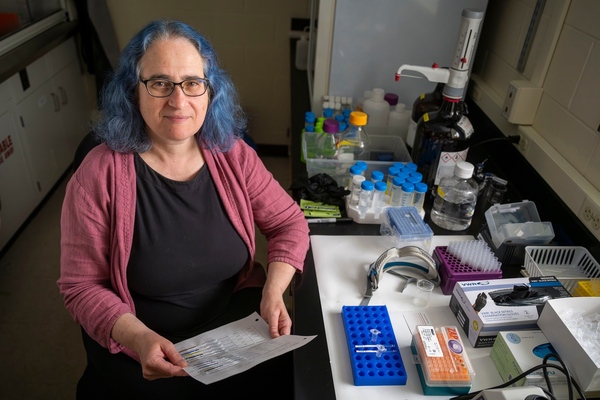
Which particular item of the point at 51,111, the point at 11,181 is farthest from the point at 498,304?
the point at 51,111

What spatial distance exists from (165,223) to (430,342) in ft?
2.24

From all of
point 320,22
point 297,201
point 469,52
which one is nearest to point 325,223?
point 297,201

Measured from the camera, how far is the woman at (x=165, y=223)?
1.10 meters

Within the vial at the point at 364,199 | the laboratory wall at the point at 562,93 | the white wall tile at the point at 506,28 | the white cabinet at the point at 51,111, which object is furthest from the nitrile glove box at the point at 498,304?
the white cabinet at the point at 51,111

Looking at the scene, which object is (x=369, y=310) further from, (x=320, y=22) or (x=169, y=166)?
(x=320, y=22)

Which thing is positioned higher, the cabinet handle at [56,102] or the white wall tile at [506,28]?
the white wall tile at [506,28]

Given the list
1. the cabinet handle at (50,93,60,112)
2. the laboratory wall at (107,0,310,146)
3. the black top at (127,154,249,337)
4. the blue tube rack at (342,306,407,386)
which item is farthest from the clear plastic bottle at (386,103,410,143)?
the cabinet handle at (50,93,60,112)

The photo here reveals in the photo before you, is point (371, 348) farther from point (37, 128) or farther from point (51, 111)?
point (51, 111)

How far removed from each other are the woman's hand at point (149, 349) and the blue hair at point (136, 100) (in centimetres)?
42

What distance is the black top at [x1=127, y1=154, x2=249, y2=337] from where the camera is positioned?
3.83 ft

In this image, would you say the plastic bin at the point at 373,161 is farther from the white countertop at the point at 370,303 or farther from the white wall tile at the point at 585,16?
the white wall tile at the point at 585,16

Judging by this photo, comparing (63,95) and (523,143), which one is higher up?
(523,143)

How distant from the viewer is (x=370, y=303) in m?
1.07

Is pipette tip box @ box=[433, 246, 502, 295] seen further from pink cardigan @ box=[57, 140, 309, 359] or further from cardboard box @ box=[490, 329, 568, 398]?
pink cardigan @ box=[57, 140, 309, 359]
